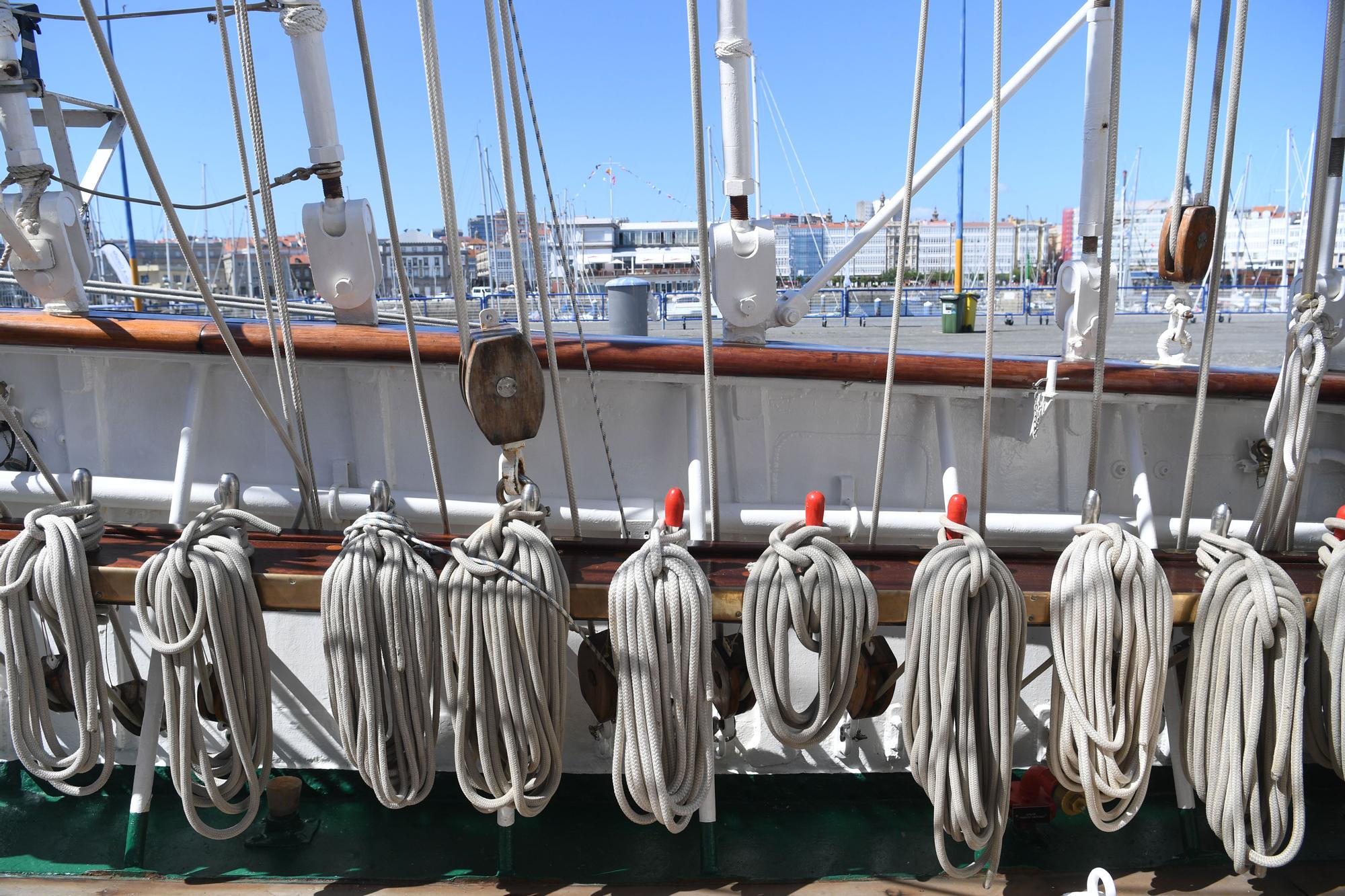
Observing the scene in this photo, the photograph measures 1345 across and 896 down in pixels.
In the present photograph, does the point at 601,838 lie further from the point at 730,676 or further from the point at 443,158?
the point at 443,158

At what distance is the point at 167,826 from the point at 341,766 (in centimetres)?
46

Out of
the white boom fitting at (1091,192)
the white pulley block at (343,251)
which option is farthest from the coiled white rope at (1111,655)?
the white pulley block at (343,251)

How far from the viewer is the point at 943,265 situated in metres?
67.4

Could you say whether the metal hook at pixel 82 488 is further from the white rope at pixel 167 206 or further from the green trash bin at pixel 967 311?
the green trash bin at pixel 967 311

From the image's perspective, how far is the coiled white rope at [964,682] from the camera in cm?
177

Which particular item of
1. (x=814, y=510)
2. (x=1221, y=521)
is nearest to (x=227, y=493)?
(x=814, y=510)

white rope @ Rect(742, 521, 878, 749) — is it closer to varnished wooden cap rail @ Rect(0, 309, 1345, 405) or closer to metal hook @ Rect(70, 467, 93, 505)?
varnished wooden cap rail @ Rect(0, 309, 1345, 405)

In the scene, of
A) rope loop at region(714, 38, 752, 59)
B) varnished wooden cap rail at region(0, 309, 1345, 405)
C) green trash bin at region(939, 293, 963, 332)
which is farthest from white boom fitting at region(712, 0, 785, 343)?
green trash bin at region(939, 293, 963, 332)

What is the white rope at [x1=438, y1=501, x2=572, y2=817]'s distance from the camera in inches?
70.8

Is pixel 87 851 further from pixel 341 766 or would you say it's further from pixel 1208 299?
pixel 1208 299

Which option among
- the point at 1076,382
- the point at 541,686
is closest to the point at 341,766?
the point at 541,686

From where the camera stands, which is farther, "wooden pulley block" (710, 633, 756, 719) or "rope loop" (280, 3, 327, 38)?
"rope loop" (280, 3, 327, 38)

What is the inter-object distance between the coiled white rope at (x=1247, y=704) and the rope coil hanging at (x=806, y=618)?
703 millimetres

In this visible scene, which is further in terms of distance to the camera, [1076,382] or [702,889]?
[1076,382]
